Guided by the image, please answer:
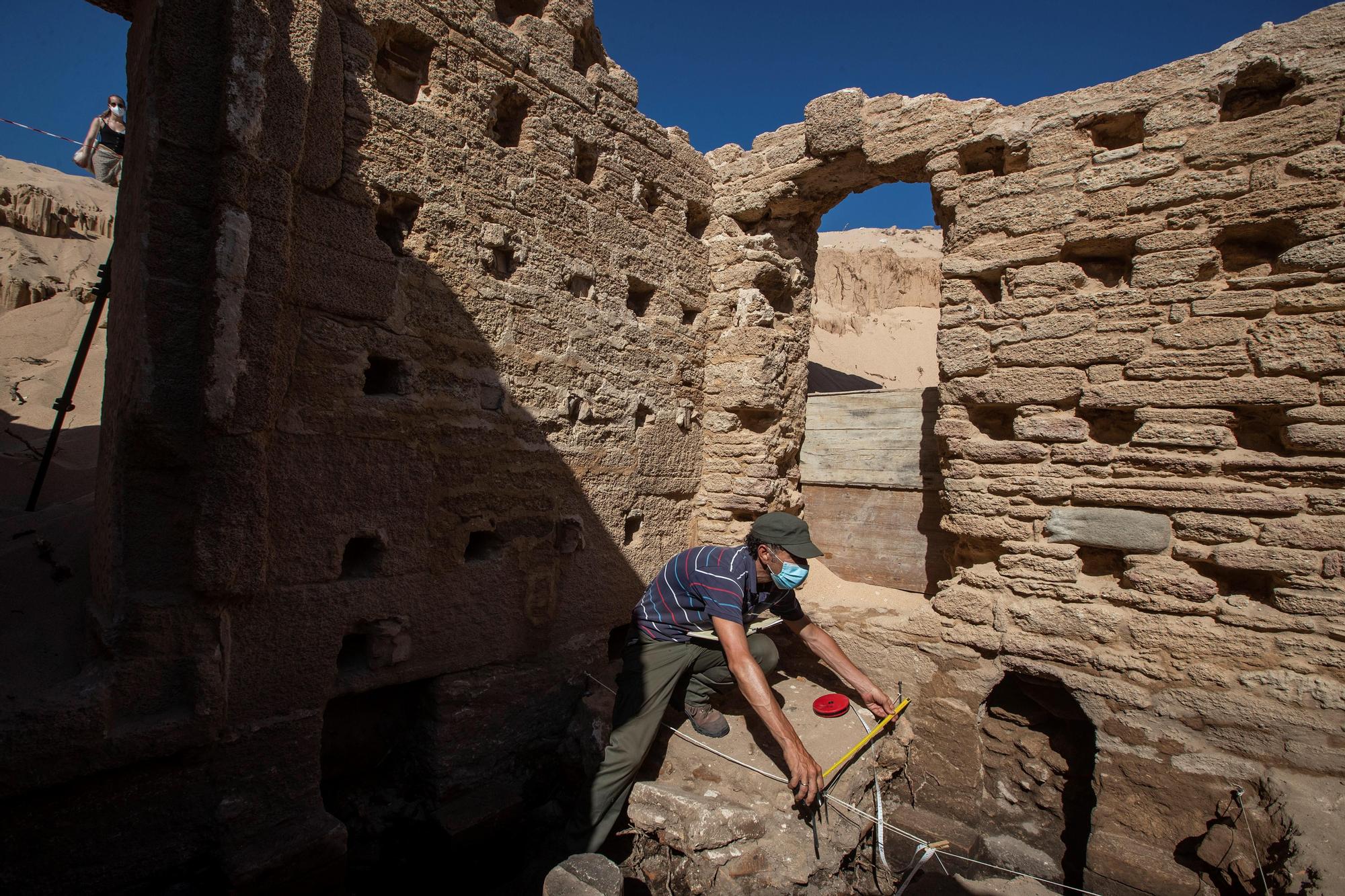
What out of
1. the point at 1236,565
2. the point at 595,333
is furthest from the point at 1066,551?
the point at 595,333

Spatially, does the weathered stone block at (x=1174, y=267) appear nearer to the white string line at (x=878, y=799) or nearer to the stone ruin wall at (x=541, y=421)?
the stone ruin wall at (x=541, y=421)

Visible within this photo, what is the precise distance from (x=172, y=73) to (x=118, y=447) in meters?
1.45

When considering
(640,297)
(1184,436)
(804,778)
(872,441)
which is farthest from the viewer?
(872,441)

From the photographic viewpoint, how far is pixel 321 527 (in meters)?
3.06

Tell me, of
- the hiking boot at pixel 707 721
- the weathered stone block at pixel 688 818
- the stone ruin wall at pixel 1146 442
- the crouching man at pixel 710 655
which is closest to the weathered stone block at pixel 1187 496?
the stone ruin wall at pixel 1146 442

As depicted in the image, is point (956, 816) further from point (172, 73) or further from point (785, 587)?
point (172, 73)

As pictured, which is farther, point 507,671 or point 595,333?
point 595,333

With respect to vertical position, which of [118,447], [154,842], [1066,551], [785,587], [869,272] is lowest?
[154,842]

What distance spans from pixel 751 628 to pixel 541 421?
169 centimetres

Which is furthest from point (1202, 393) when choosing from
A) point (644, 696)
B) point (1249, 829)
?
point (644, 696)

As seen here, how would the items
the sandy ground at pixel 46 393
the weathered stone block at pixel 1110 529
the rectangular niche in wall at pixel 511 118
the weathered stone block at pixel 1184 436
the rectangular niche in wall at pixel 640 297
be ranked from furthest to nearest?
1. the sandy ground at pixel 46 393
2. the rectangular niche in wall at pixel 640 297
3. the rectangular niche in wall at pixel 511 118
4. the weathered stone block at pixel 1110 529
5. the weathered stone block at pixel 1184 436

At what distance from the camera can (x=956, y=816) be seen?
3674 millimetres

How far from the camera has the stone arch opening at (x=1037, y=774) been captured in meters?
3.53

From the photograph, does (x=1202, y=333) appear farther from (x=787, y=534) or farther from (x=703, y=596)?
(x=703, y=596)
